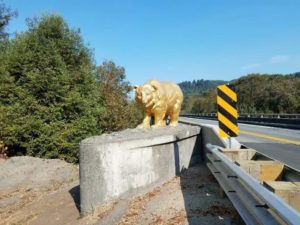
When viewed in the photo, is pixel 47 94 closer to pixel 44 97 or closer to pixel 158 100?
pixel 44 97

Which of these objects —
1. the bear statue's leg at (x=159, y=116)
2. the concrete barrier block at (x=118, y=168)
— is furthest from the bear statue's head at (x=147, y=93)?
the concrete barrier block at (x=118, y=168)

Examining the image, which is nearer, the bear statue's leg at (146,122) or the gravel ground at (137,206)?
the gravel ground at (137,206)

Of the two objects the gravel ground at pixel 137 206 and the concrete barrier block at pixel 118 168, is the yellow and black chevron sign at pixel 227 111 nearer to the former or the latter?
the gravel ground at pixel 137 206

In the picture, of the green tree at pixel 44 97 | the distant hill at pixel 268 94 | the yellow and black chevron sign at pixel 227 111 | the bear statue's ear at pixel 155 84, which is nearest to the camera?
the yellow and black chevron sign at pixel 227 111

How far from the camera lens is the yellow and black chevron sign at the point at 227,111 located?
22.3 feet

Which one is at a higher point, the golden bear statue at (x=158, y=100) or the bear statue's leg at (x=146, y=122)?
the golden bear statue at (x=158, y=100)

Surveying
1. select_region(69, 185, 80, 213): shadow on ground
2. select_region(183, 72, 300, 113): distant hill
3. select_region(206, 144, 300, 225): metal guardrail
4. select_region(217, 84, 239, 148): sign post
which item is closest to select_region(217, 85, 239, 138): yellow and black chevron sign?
select_region(217, 84, 239, 148): sign post

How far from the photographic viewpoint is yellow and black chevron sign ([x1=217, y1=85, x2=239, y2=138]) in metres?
6.81

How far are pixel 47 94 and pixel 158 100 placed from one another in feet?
26.9

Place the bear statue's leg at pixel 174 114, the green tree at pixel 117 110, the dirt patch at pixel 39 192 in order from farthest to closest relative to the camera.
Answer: the green tree at pixel 117 110 < the bear statue's leg at pixel 174 114 < the dirt patch at pixel 39 192

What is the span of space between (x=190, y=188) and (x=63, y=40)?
13107mm

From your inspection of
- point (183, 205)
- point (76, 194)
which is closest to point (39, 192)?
point (76, 194)

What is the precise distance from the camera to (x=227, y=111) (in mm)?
6867

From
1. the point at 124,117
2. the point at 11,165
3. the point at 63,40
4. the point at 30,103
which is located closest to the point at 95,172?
the point at 11,165
